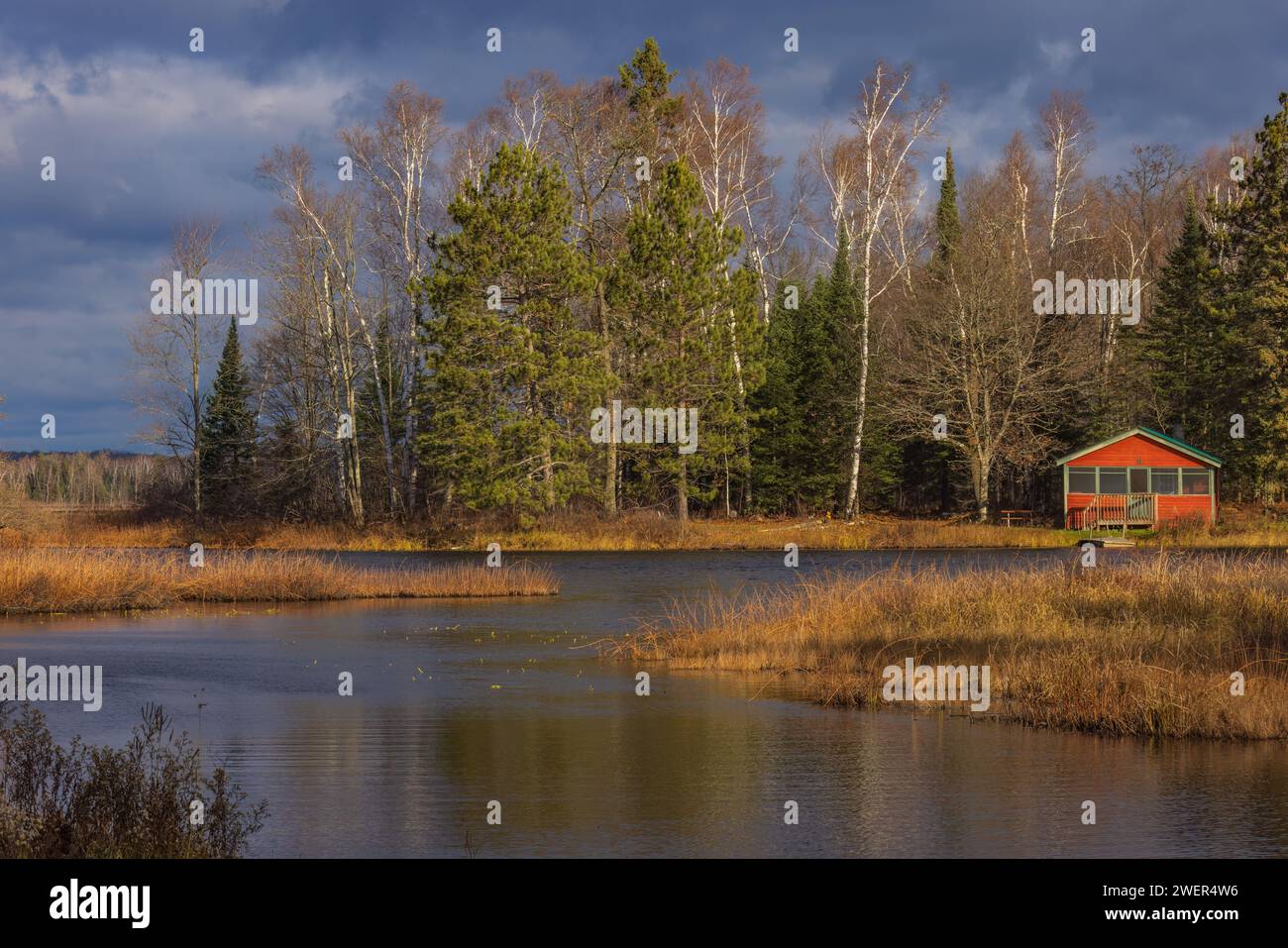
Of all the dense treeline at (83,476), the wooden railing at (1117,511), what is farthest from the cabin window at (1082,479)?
the dense treeline at (83,476)

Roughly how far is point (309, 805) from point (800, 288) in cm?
6265

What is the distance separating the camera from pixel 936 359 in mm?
62969

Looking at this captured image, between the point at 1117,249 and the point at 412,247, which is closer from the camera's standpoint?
the point at 412,247

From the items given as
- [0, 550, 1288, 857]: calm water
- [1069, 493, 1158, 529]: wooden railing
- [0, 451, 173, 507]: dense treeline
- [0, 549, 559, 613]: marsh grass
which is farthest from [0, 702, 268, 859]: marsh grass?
[0, 451, 173, 507]: dense treeline

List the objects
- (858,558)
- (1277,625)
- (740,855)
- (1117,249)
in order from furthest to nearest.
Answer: (1117,249)
(858,558)
(1277,625)
(740,855)

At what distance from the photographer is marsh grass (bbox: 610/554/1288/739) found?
17.1m

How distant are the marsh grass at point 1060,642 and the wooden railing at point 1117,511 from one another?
35056mm

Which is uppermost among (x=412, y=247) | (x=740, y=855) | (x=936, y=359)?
(x=412, y=247)

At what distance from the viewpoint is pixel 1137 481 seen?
62.1 metres

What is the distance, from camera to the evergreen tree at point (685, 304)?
2154 inches

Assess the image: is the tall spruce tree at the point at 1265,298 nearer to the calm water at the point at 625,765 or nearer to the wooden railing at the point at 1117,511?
the wooden railing at the point at 1117,511

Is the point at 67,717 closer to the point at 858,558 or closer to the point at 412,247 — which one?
the point at 858,558

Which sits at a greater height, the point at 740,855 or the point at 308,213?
the point at 308,213

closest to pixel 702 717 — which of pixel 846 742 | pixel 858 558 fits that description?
pixel 846 742
